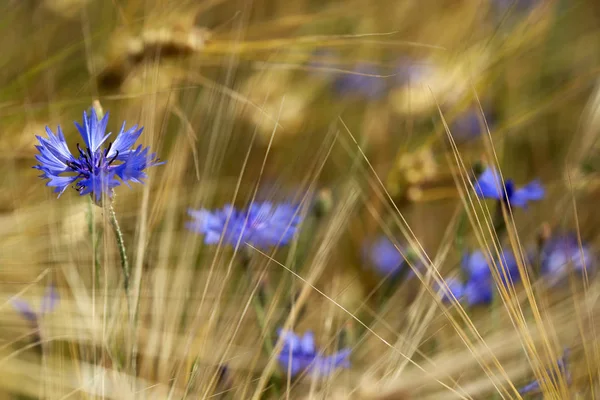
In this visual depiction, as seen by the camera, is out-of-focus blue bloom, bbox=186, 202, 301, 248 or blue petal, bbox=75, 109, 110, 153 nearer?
blue petal, bbox=75, 109, 110, 153

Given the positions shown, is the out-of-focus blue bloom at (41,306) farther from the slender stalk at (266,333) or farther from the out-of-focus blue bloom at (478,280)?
the out-of-focus blue bloom at (478,280)

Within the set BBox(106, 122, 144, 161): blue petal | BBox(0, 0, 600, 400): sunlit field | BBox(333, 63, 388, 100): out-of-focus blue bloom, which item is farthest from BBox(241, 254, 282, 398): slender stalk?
BBox(333, 63, 388, 100): out-of-focus blue bloom

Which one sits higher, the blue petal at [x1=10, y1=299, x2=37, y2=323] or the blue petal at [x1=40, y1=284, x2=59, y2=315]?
the blue petal at [x1=10, y1=299, x2=37, y2=323]

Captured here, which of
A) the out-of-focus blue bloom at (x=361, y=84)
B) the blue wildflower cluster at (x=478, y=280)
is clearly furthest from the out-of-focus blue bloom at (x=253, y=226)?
the out-of-focus blue bloom at (x=361, y=84)

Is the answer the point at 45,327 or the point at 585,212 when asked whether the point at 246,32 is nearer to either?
the point at 45,327

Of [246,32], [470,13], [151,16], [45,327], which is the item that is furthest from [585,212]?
[45,327]

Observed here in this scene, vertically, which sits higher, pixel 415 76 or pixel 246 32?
pixel 415 76

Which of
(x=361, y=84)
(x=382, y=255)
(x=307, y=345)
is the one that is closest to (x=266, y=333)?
(x=307, y=345)

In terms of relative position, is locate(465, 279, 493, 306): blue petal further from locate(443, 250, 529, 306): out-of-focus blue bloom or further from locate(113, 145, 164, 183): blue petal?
locate(113, 145, 164, 183): blue petal
